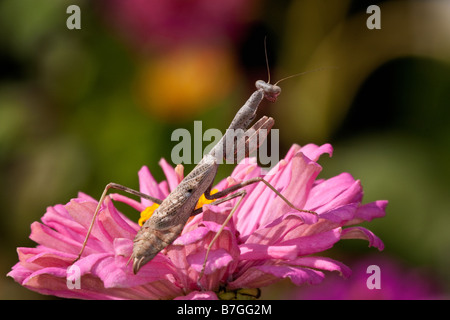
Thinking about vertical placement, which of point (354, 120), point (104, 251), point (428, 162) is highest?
point (354, 120)

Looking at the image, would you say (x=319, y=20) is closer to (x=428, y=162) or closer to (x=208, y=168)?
(x=428, y=162)

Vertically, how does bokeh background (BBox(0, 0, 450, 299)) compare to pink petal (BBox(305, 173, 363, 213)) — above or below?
above

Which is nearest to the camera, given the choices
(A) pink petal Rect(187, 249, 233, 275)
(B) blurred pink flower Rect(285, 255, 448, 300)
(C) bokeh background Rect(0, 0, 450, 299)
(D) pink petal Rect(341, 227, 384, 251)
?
(A) pink petal Rect(187, 249, 233, 275)

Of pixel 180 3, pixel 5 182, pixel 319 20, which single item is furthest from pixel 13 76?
pixel 319 20

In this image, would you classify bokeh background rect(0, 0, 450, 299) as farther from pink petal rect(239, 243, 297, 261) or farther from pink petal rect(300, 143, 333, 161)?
pink petal rect(239, 243, 297, 261)

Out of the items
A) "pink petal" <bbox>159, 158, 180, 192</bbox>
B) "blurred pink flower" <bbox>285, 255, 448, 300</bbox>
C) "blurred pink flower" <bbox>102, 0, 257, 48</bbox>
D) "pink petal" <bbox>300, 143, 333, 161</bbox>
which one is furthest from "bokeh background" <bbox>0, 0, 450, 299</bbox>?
"pink petal" <bbox>300, 143, 333, 161</bbox>

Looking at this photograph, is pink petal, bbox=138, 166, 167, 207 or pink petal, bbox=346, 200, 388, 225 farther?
pink petal, bbox=138, 166, 167, 207
